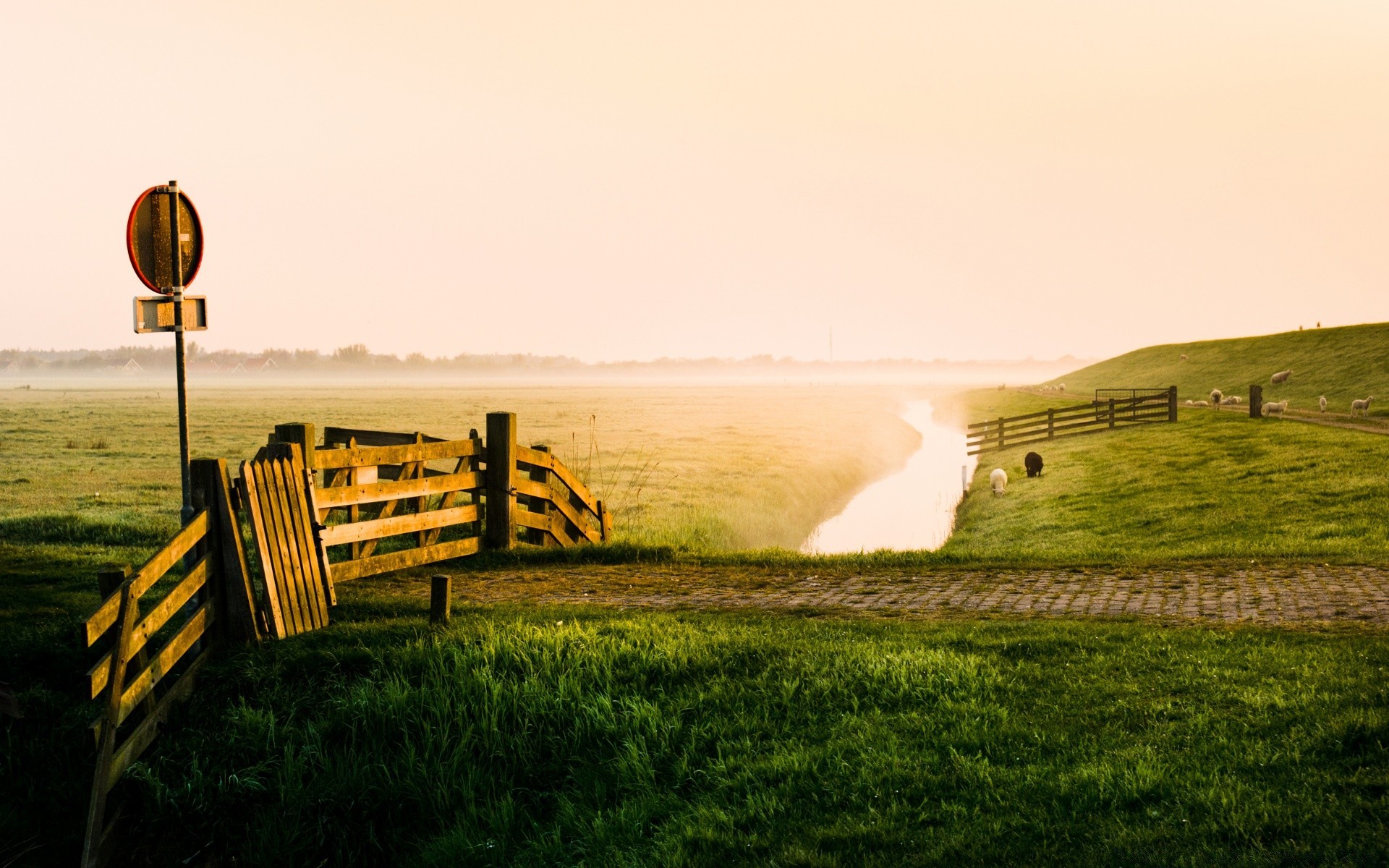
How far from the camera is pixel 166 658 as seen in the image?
26.8 feet

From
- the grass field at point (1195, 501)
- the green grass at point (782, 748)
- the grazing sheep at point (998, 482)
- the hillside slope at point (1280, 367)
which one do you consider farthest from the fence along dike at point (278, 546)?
the hillside slope at point (1280, 367)

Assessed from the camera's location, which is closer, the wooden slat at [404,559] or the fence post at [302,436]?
the fence post at [302,436]

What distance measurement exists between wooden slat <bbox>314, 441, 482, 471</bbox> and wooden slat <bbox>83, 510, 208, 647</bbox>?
2929 millimetres

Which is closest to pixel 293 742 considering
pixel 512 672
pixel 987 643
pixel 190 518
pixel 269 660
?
pixel 269 660

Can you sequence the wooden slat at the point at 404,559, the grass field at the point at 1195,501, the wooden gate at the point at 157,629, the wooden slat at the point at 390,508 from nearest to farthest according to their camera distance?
the wooden gate at the point at 157,629
the wooden slat at the point at 404,559
the wooden slat at the point at 390,508
the grass field at the point at 1195,501

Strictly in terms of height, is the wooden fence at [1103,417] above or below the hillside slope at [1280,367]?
below

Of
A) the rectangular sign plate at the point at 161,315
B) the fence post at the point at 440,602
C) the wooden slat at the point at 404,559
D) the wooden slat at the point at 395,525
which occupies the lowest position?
the wooden slat at the point at 404,559

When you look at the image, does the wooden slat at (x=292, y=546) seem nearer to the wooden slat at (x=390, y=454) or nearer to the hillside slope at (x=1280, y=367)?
the wooden slat at (x=390, y=454)

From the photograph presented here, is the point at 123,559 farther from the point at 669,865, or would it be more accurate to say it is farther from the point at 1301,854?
the point at 1301,854

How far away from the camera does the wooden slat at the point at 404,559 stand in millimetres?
11836

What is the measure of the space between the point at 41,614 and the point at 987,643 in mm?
11073

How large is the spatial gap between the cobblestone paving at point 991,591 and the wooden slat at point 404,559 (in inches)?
21.8

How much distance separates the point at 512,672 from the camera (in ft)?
26.3

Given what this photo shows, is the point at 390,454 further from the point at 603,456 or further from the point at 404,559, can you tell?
the point at 603,456
